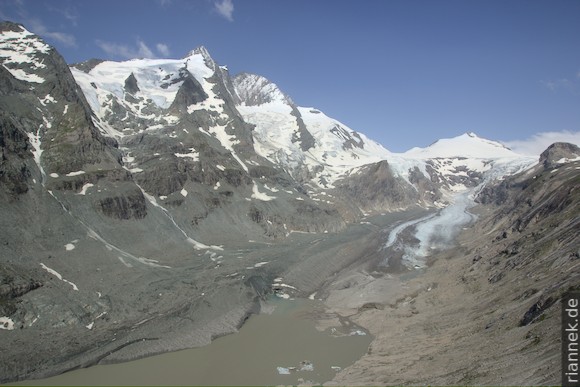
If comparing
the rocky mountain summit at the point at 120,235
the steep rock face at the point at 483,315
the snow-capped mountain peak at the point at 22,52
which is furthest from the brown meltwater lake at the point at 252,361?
the snow-capped mountain peak at the point at 22,52

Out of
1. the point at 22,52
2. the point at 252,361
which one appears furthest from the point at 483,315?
the point at 22,52

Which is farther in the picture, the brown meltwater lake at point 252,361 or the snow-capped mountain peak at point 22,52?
the snow-capped mountain peak at point 22,52

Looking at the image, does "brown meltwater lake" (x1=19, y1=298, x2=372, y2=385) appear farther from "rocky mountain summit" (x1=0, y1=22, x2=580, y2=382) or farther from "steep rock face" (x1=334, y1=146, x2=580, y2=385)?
"steep rock face" (x1=334, y1=146, x2=580, y2=385)

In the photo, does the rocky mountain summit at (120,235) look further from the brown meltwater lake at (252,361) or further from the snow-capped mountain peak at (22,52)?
the brown meltwater lake at (252,361)

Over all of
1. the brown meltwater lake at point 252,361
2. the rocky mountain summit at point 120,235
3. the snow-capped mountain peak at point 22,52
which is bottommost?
the brown meltwater lake at point 252,361

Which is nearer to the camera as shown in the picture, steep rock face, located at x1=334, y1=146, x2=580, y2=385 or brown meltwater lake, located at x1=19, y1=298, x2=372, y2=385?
steep rock face, located at x1=334, y1=146, x2=580, y2=385

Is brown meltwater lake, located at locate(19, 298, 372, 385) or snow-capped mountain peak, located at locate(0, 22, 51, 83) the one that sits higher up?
snow-capped mountain peak, located at locate(0, 22, 51, 83)

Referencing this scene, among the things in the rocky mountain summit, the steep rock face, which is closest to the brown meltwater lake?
the rocky mountain summit

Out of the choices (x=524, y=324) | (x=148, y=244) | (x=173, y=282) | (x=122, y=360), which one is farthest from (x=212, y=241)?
(x=524, y=324)

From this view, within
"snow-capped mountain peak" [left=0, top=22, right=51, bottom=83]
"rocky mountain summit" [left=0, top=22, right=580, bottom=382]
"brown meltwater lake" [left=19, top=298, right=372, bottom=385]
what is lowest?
"brown meltwater lake" [left=19, top=298, right=372, bottom=385]
